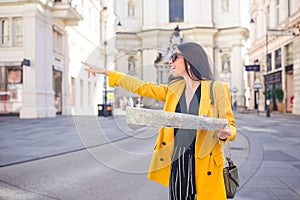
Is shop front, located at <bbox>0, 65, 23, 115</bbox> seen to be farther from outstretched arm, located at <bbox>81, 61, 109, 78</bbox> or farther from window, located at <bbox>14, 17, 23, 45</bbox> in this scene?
outstretched arm, located at <bbox>81, 61, 109, 78</bbox>

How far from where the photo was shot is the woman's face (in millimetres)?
2201

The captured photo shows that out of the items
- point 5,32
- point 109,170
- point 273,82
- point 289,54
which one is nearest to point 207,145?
point 109,170

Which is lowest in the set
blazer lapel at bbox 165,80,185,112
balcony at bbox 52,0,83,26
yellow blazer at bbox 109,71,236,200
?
yellow blazer at bbox 109,71,236,200

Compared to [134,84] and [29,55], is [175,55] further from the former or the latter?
[29,55]

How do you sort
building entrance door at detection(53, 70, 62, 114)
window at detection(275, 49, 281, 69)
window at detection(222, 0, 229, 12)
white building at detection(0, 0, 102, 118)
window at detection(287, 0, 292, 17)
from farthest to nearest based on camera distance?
window at detection(222, 0, 229, 12) < window at detection(275, 49, 281, 69) < window at detection(287, 0, 292, 17) < building entrance door at detection(53, 70, 62, 114) < white building at detection(0, 0, 102, 118)

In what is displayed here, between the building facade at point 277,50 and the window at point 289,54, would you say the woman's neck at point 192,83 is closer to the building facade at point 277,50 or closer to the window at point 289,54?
the building facade at point 277,50

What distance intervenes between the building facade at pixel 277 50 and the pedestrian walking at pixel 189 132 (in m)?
22.8

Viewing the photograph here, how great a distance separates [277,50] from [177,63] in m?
31.9

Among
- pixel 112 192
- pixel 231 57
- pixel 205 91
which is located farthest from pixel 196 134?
pixel 231 57

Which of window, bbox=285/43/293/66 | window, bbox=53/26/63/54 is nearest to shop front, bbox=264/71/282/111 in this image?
window, bbox=285/43/293/66

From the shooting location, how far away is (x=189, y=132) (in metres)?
2.10

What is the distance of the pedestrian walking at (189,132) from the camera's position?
2094 millimetres

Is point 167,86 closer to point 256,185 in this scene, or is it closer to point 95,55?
point 95,55

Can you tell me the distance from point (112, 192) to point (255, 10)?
133 ft
